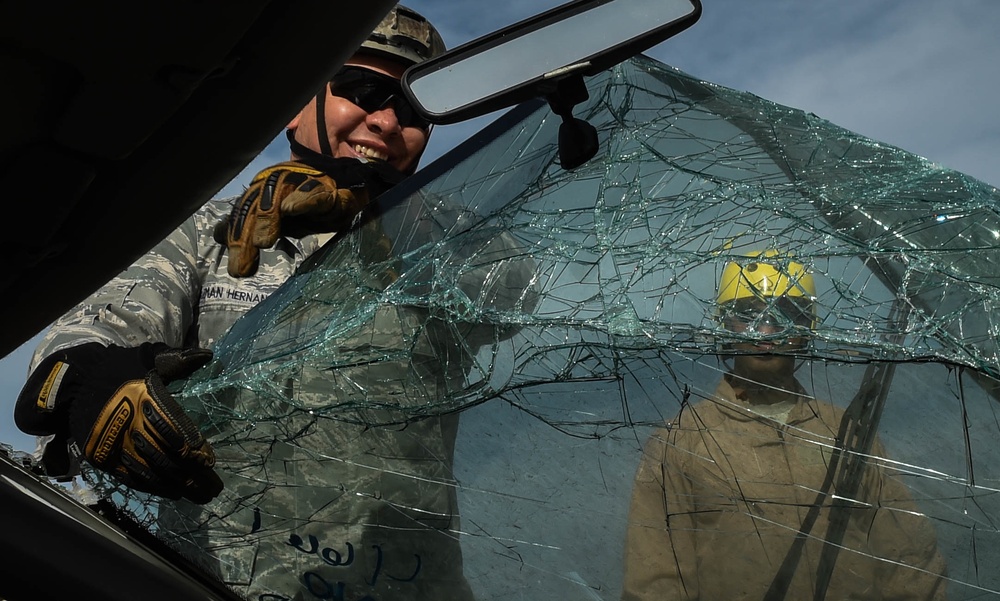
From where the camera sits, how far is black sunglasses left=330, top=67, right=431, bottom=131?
10.7 ft

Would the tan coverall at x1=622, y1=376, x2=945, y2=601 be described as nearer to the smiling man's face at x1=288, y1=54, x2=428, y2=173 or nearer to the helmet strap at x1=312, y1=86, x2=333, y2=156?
the smiling man's face at x1=288, y1=54, x2=428, y2=173

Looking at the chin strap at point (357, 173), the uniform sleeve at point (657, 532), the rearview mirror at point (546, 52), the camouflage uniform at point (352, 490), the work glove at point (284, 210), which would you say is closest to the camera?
the rearview mirror at point (546, 52)

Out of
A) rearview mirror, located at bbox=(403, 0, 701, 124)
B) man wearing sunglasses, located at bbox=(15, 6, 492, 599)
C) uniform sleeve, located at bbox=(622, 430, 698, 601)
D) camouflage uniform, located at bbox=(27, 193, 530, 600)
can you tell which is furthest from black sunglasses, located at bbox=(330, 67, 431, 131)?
uniform sleeve, located at bbox=(622, 430, 698, 601)

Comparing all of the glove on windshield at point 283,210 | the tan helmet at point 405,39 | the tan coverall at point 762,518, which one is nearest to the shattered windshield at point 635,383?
the tan coverall at point 762,518

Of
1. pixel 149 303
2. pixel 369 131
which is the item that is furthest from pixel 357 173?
pixel 369 131

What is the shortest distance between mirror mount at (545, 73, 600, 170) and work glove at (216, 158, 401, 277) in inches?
25.7

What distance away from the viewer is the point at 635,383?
1410 millimetres

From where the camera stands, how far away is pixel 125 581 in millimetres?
1260

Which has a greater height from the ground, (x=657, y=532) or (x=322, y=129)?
(x=322, y=129)

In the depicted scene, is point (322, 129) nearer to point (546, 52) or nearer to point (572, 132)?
point (572, 132)

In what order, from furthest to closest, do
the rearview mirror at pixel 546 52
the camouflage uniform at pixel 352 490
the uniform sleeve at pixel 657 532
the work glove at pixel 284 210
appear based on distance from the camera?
the work glove at pixel 284 210 → the camouflage uniform at pixel 352 490 → the uniform sleeve at pixel 657 532 → the rearview mirror at pixel 546 52

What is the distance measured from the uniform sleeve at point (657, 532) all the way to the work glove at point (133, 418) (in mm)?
709

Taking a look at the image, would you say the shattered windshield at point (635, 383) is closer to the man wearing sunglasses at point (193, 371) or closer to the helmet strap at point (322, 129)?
the man wearing sunglasses at point (193, 371)

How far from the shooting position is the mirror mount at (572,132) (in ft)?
4.25
